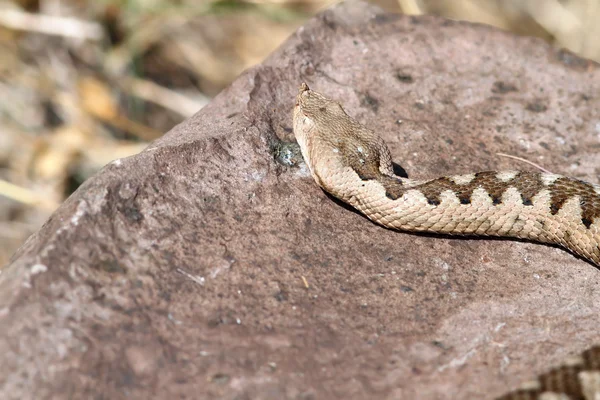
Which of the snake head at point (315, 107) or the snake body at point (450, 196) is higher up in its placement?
the snake head at point (315, 107)

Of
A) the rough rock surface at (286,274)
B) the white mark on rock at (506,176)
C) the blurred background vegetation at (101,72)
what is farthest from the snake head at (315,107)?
the blurred background vegetation at (101,72)

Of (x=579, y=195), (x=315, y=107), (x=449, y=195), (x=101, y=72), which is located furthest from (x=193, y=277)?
(x=101, y=72)

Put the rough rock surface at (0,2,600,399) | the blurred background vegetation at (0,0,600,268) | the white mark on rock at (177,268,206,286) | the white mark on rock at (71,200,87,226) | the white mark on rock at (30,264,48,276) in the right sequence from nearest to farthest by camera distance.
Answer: the rough rock surface at (0,2,600,399), the white mark on rock at (30,264,48,276), the white mark on rock at (71,200,87,226), the white mark on rock at (177,268,206,286), the blurred background vegetation at (0,0,600,268)

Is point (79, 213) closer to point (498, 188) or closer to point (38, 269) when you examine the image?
point (38, 269)

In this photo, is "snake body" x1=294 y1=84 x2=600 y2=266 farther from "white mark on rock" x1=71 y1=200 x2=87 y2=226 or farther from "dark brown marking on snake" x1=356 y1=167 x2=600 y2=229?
"white mark on rock" x1=71 y1=200 x2=87 y2=226

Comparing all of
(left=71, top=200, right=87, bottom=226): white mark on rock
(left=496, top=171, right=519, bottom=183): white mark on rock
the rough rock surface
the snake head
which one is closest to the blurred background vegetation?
the rough rock surface

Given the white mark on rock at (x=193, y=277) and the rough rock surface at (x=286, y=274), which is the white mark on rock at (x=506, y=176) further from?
the white mark on rock at (x=193, y=277)

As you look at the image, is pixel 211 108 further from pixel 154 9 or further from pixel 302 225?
pixel 154 9

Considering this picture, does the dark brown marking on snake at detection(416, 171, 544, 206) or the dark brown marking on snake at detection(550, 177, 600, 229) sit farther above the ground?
the dark brown marking on snake at detection(416, 171, 544, 206)
